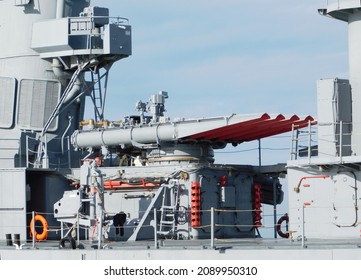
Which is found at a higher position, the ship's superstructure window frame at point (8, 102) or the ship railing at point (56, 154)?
the ship's superstructure window frame at point (8, 102)

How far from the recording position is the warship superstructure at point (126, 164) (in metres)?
24.0

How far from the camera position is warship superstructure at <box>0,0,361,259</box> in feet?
78.8

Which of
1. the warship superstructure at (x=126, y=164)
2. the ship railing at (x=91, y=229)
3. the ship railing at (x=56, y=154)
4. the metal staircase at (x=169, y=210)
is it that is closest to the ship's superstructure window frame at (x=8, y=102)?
the warship superstructure at (x=126, y=164)

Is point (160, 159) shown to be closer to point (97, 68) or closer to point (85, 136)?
point (85, 136)

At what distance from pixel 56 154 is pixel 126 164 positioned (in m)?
2.73

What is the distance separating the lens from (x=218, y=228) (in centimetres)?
2819

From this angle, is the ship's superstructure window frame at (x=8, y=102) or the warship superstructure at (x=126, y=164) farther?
the ship's superstructure window frame at (x=8, y=102)

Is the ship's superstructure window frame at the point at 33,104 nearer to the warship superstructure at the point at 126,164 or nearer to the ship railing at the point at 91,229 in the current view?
the warship superstructure at the point at 126,164

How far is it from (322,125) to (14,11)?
12.9 meters

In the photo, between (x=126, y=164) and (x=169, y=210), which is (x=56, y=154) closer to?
(x=126, y=164)

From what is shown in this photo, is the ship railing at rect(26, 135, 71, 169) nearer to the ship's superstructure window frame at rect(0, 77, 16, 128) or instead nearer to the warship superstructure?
the warship superstructure

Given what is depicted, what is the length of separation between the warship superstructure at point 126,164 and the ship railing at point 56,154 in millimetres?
42

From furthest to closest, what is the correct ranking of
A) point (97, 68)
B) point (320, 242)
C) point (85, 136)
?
point (97, 68)
point (85, 136)
point (320, 242)

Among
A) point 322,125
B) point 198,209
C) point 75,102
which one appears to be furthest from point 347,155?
point 75,102
